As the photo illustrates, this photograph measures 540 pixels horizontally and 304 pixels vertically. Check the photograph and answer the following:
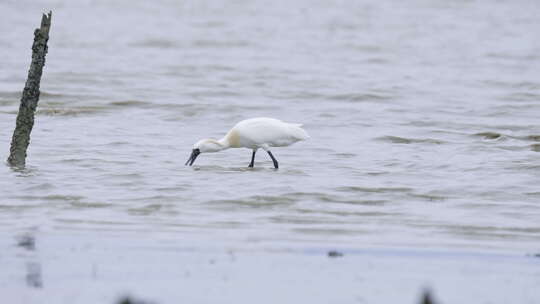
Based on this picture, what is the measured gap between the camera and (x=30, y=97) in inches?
479

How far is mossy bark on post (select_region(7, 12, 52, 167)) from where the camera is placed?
1177cm

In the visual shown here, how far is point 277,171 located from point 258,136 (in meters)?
0.64

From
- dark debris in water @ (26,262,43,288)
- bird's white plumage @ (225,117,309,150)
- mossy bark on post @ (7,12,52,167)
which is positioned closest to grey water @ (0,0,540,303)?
dark debris in water @ (26,262,43,288)

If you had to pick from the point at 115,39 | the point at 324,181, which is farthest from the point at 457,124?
the point at 115,39

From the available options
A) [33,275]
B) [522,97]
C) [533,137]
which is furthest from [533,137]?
[33,275]

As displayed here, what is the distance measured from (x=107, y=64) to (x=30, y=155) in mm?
13003

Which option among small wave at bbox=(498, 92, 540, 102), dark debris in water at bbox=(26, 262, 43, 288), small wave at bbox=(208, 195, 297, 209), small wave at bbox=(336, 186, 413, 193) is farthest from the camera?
small wave at bbox=(498, 92, 540, 102)

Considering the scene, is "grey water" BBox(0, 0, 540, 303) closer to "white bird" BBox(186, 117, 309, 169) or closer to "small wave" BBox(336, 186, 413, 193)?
"small wave" BBox(336, 186, 413, 193)

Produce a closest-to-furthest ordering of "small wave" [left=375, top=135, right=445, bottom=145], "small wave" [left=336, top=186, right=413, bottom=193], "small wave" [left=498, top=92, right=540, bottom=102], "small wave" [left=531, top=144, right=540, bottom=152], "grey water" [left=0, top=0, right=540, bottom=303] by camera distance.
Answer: "grey water" [left=0, top=0, right=540, bottom=303]
"small wave" [left=336, top=186, right=413, bottom=193]
"small wave" [left=531, top=144, right=540, bottom=152]
"small wave" [left=375, top=135, right=445, bottom=145]
"small wave" [left=498, top=92, right=540, bottom=102]

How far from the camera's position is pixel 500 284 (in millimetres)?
7781

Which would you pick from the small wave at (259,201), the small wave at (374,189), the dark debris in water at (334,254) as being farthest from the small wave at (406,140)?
the dark debris in water at (334,254)

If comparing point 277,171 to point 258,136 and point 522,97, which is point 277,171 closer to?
point 258,136

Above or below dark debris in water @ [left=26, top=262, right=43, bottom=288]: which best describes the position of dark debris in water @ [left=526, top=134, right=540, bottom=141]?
below

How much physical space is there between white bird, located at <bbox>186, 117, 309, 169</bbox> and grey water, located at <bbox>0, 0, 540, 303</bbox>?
1.04ft
